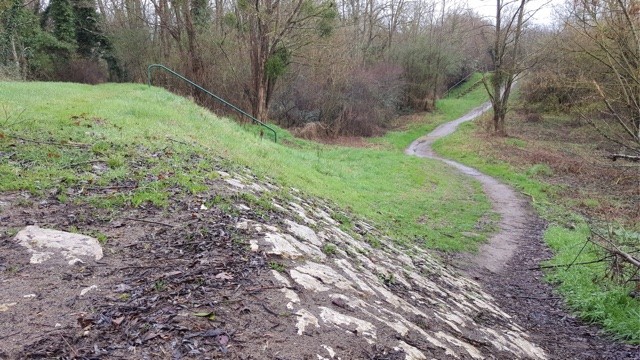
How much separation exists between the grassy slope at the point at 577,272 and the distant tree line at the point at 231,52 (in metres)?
11.4

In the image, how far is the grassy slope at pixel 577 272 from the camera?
17.8 ft

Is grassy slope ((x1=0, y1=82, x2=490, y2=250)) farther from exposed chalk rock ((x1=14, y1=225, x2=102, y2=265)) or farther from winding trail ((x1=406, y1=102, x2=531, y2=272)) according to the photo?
exposed chalk rock ((x1=14, y1=225, x2=102, y2=265))

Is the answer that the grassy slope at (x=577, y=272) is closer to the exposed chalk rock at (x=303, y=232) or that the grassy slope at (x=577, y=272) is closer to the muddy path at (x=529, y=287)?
the muddy path at (x=529, y=287)

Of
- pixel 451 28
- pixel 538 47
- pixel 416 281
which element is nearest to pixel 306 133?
pixel 538 47

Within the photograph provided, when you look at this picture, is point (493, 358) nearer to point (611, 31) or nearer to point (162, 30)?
point (611, 31)

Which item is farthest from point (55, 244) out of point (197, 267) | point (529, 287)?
point (529, 287)

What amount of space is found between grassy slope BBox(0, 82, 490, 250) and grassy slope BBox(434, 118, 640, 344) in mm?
1758

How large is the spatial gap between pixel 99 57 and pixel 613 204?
28511 mm

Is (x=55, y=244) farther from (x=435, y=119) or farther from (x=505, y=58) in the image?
(x=435, y=119)

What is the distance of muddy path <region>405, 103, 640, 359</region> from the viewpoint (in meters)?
4.93

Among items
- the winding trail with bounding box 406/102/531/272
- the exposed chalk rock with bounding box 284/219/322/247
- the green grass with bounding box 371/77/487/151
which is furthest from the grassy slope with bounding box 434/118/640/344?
the green grass with bounding box 371/77/487/151

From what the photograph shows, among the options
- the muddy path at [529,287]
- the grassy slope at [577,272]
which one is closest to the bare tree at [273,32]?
the grassy slope at [577,272]

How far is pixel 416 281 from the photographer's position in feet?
17.0

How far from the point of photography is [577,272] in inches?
287
